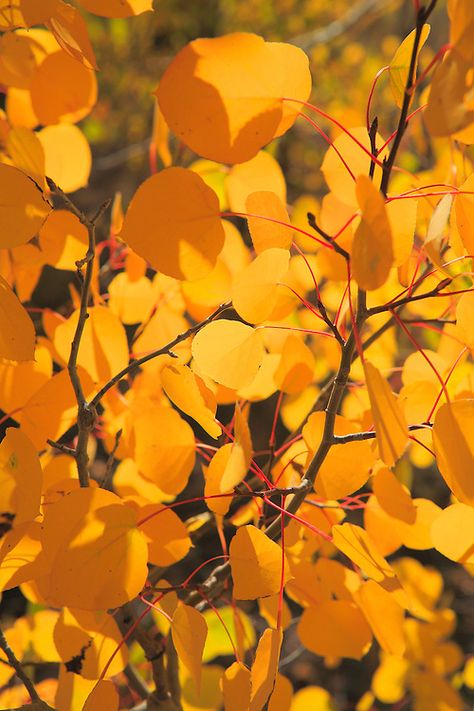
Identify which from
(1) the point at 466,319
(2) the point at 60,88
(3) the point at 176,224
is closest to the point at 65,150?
(2) the point at 60,88

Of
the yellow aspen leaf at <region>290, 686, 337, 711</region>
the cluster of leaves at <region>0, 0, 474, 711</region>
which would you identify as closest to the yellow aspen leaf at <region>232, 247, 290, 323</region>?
the cluster of leaves at <region>0, 0, 474, 711</region>

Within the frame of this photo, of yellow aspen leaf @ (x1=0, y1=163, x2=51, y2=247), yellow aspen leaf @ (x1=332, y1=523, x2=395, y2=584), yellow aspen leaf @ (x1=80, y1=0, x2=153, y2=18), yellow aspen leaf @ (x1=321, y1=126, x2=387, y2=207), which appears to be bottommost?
yellow aspen leaf @ (x1=332, y1=523, x2=395, y2=584)

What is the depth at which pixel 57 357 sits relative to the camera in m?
0.60

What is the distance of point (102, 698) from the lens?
0.45m

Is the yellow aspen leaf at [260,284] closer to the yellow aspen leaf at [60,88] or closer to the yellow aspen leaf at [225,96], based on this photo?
the yellow aspen leaf at [225,96]

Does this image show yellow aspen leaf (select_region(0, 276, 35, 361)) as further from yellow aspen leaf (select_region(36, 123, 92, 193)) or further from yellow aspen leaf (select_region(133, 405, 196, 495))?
yellow aspen leaf (select_region(36, 123, 92, 193))

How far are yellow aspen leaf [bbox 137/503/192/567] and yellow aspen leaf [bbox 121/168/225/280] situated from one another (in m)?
0.19

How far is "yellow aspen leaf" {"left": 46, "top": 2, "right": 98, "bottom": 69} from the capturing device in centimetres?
40

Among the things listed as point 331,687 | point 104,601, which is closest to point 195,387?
point 104,601

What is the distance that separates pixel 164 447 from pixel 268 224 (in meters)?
0.17

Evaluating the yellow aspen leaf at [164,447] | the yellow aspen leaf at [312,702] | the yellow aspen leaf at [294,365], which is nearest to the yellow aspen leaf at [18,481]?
Answer: the yellow aspen leaf at [164,447]

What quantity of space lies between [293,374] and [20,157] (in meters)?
0.25

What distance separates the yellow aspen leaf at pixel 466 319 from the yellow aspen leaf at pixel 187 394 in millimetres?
155

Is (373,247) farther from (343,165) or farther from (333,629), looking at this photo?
(333,629)
